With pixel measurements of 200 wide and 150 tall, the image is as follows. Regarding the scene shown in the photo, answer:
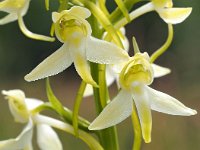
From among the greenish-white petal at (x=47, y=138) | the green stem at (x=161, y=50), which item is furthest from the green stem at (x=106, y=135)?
the greenish-white petal at (x=47, y=138)

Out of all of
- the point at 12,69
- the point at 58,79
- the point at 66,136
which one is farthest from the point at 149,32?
the point at 66,136

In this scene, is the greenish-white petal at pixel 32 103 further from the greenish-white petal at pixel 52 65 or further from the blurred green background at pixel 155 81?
the blurred green background at pixel 155 81

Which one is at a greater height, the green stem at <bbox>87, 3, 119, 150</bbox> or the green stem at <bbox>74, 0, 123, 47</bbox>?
the green stem at <bbox>74, 0, 123, 47</bbox>

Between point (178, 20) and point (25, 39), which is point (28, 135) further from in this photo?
point (25, 39)

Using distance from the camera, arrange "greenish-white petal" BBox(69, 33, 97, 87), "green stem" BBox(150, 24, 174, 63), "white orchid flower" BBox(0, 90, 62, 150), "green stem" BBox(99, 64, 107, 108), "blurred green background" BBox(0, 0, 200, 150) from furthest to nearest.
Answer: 1. "blurred green background" BBox(0, 0, 200, 150)
2. "white orchid flower" BBox(0, 90, 62, 150)
3. "green stem" BBox(150, 24, 174, 63)
4. "green stem" BBox(99, 64, 107, 108)
5. "greenish-white petal" BBox(69, 33, 97, 87)

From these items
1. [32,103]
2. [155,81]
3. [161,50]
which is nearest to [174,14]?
[161,50]

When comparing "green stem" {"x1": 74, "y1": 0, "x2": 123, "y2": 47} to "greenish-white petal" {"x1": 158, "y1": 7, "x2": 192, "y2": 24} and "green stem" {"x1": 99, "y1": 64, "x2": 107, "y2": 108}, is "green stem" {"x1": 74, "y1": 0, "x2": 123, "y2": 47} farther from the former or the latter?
"greenish-white petal" {"x1": 158, "y1": 7, "x2": 192, "y2": 24}

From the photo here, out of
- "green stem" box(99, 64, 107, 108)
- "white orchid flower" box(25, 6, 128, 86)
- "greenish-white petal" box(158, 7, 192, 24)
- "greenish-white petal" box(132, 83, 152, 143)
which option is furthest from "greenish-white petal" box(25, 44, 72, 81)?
"greenish-white petal" box(158, 7, 192, 24)
